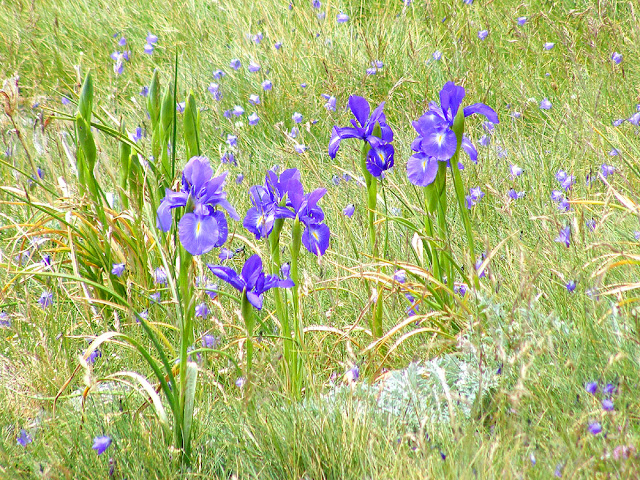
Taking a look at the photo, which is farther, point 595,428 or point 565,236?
point 565,236

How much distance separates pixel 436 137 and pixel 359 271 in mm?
528

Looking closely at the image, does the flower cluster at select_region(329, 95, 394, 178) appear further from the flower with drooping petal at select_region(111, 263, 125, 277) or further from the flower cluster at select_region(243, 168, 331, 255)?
the flower with drooping petal at select_region(111, 263, 125, 277)

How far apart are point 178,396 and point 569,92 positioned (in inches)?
108

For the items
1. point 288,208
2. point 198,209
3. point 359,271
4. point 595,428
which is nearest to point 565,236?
point 359,271

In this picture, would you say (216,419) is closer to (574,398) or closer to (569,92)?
(574,398)

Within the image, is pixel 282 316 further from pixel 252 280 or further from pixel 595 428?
pixel 595 428

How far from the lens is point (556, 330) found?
5.24ft

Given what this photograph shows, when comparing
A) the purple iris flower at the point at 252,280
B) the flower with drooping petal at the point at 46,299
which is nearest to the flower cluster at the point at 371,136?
the purple iris flower at the point at 252,280

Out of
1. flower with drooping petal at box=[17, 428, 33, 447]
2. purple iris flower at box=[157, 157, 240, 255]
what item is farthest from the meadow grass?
purple iris flower at box=[157, 157, 240, 255]

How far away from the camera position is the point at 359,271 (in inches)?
78.5

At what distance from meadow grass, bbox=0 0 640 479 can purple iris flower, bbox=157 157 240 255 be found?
0.31 metres

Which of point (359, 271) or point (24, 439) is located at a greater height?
point (359, 271)

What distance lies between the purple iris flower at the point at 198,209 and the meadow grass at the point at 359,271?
0.31 meters

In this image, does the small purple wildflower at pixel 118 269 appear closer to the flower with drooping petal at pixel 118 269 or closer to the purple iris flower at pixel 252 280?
the flower with drooping petal at pixel 118 269
